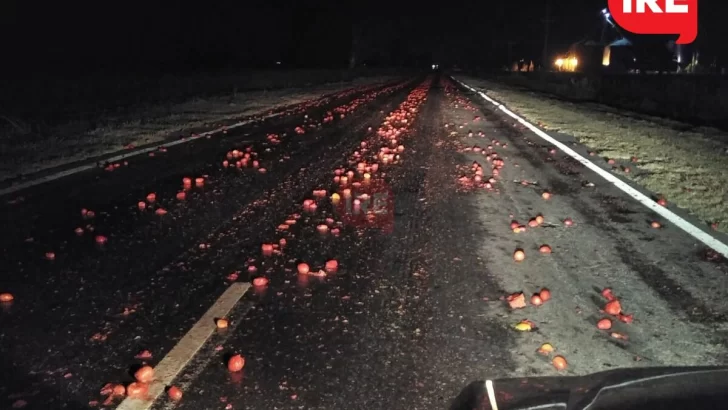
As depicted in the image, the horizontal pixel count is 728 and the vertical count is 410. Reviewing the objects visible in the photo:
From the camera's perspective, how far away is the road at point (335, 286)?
12.7 feet

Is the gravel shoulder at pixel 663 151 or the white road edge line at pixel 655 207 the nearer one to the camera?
the white road edge line at pixel 655 207

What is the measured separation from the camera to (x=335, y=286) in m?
5.41

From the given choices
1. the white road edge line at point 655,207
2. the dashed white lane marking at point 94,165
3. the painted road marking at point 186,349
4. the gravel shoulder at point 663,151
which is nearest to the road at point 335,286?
the painted road marking at point 186,349

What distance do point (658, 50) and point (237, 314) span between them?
7193 cm

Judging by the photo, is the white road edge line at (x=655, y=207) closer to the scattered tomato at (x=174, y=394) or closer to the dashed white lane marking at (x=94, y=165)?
the scattered tomato at (x=174, y=394)

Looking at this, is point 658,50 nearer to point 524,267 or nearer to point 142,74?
point 142,74

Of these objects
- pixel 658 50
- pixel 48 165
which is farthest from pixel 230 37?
pixel 48 165

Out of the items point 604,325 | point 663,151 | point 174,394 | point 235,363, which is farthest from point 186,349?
point 663,151

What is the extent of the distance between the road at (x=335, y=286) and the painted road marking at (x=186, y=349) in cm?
3

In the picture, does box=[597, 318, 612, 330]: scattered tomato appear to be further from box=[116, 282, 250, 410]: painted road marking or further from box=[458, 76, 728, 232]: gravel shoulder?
box=[458, 76, 728, 232]: gravel shoulder

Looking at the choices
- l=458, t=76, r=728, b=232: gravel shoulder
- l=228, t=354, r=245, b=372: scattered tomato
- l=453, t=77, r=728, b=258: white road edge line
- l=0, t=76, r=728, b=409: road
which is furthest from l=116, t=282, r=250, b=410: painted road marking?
l=458, t=76, r=728, b=232: gravel shoulder

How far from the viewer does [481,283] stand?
5484 mm

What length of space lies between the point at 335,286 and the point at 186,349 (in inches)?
60.9

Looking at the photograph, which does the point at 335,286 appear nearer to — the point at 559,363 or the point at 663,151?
the point at 559,363
